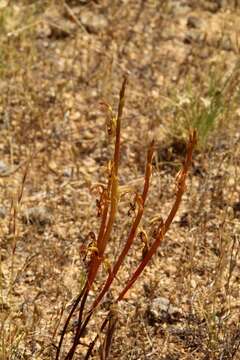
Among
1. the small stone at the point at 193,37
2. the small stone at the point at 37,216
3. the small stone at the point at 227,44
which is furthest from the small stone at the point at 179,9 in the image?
the small stone at the point at 37,216

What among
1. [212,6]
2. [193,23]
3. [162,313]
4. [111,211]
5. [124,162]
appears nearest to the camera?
[111,211]

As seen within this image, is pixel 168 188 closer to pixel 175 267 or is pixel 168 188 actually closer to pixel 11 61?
pixel 175 267

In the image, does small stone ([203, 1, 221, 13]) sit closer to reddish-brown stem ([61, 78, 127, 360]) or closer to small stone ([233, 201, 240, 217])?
small stone ([233, 201, 240, 217])

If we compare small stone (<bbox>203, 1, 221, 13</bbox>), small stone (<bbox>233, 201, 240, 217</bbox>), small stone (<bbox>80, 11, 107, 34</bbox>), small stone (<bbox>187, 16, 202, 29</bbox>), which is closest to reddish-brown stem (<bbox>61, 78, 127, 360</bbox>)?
small stone (<bbox>233, 201, 240, 217</bbox>)

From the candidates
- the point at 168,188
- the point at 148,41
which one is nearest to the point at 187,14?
the point at 148,41

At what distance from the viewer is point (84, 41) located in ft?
11.6

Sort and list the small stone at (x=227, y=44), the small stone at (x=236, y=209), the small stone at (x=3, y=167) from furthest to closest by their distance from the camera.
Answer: the small stone at (x=227, y=44), the small stone at (x=3, y=167), the small stone at (x=236, y=209)

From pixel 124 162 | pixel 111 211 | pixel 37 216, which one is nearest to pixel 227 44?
pixel 124 162

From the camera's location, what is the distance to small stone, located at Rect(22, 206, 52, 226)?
2621mm

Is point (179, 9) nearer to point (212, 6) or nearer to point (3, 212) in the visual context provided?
point (212, 6)

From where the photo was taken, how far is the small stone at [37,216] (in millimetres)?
2621

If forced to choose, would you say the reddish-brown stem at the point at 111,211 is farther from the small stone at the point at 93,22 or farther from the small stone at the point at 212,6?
the small stone at the point at 212,6

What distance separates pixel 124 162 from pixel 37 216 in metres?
0.52

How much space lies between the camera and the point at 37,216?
2.63 m
